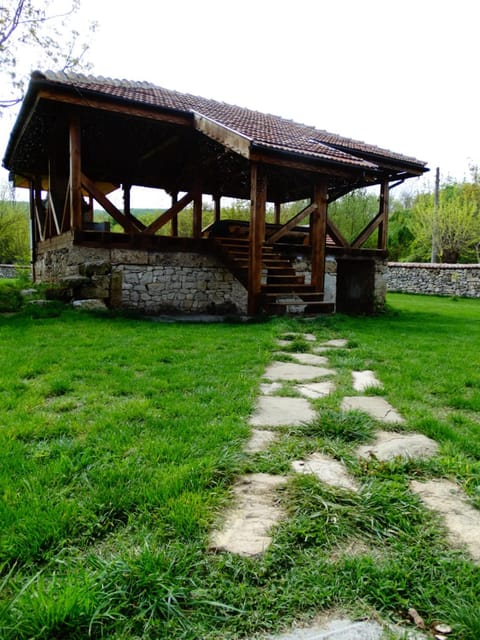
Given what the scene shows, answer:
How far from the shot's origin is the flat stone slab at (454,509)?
55.9 inches

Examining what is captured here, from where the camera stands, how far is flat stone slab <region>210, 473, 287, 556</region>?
1398mm

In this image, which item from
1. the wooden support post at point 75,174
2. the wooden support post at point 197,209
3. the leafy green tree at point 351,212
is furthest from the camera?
the leafy green tree at point 351,212

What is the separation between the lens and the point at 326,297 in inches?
411

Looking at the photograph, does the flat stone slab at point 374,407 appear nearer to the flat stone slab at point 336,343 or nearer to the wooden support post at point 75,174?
the flat stone slab at point 336,343

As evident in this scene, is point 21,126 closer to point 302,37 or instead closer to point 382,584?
point 302,37

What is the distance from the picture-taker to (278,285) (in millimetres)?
7660

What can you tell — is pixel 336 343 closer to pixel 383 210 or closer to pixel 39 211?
→ pixel 383 210

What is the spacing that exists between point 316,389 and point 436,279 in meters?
16.9

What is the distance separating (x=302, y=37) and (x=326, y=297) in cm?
614

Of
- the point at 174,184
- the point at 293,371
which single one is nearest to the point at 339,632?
the point at 293,371

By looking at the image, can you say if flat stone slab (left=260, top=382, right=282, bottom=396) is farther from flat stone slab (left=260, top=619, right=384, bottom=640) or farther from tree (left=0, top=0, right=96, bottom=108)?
tree (left=0, top=0, right=96, bottom=108)

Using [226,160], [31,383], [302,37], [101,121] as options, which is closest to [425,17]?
[302,37]

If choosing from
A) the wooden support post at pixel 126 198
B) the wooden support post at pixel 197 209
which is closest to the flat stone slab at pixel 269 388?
the wooden support post at pixel 197 209

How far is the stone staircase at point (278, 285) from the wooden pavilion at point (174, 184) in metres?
0.02
